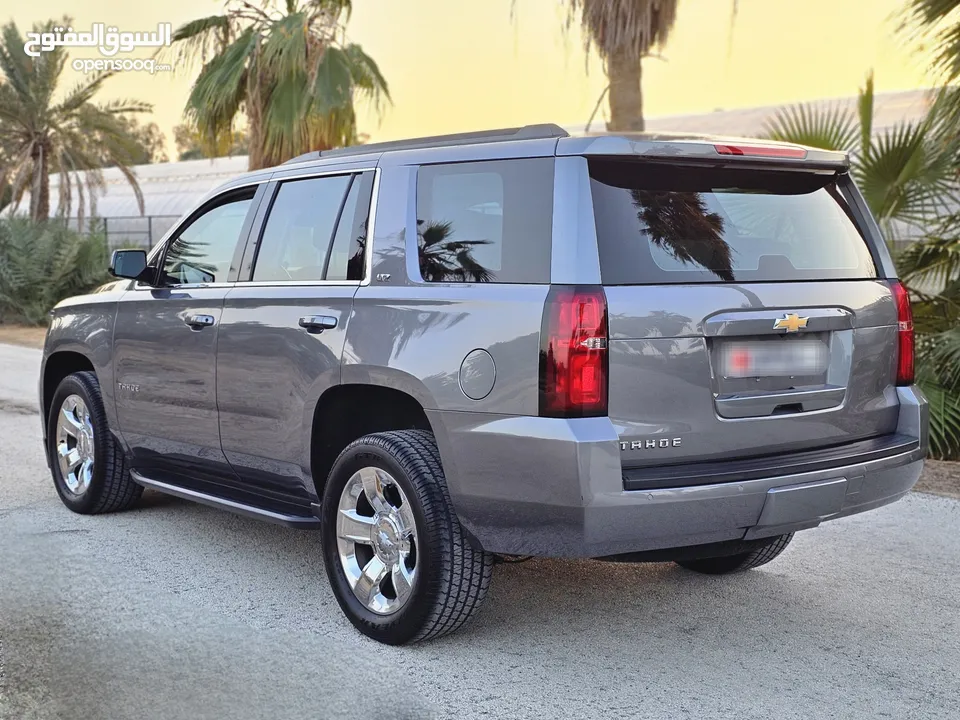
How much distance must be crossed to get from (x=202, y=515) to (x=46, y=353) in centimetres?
145

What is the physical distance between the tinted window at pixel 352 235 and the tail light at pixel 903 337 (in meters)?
2.20

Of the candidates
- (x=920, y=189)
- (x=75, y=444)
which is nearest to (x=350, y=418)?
(x=75, y=444)

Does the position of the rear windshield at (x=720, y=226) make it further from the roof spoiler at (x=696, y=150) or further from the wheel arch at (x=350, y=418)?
the wheel arch at (x=350, y=418)

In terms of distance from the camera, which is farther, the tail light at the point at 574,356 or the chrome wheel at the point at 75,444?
the chrome wheel at the point at 75,444

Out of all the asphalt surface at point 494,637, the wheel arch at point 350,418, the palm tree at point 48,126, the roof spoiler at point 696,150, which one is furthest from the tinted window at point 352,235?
the palm tree at point 48,126

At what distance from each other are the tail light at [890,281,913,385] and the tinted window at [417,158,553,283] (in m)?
1.60

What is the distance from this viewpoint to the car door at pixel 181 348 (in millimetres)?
5613

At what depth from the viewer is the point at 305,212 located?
17.4 feet

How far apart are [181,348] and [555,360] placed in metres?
2.53

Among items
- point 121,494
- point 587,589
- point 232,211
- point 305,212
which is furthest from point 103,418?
point 587,589

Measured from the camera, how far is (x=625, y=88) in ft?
42.2

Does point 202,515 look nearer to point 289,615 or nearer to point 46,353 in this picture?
point 46,353

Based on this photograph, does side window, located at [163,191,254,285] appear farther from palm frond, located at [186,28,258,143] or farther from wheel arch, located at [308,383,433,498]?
palm frond, located at [186,28,258,143]

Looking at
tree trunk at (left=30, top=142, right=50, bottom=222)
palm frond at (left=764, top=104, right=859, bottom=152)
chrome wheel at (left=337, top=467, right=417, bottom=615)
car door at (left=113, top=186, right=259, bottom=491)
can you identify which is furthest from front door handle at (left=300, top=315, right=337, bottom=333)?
tree trunk at (left=30, top=142, right=50, bottom=222)
